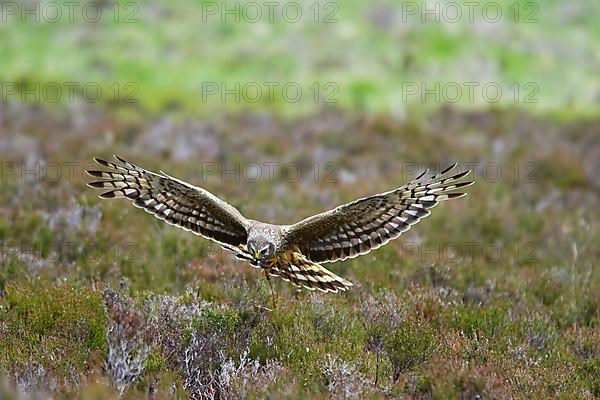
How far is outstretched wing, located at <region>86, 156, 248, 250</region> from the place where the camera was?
6.94m

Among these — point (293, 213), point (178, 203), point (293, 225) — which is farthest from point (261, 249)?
point (293, 213)

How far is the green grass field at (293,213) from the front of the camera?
5699 millimetres

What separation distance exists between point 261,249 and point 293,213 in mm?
6022

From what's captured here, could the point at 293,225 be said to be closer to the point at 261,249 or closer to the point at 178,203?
the point at 261,249

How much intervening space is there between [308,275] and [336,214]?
1.96 feet

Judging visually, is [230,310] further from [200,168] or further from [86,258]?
[200,168]

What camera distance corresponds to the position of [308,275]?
6816 millimetres

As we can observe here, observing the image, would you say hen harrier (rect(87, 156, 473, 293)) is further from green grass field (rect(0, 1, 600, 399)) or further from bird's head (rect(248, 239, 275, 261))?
green grass field (rect(0, 1, 600, 399))

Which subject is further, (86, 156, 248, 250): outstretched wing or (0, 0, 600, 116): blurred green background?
(0, 0, 600, 116): blurred green background

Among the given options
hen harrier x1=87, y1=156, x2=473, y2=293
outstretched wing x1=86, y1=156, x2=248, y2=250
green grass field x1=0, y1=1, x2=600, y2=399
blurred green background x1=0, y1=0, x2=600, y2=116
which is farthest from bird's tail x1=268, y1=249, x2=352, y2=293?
blurred green background x1=0, y1=0, x2=600, y2=116

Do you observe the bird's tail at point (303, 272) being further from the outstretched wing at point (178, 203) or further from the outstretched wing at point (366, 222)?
the outstretched wing at point (178, 203)

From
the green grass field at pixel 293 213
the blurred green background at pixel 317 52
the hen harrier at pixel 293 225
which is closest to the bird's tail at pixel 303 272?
the hen harrier at pixel 293 225

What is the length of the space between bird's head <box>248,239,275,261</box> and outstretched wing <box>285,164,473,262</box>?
10.9 inches

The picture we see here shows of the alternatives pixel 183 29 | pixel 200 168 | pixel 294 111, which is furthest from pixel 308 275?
pixel 183 29
